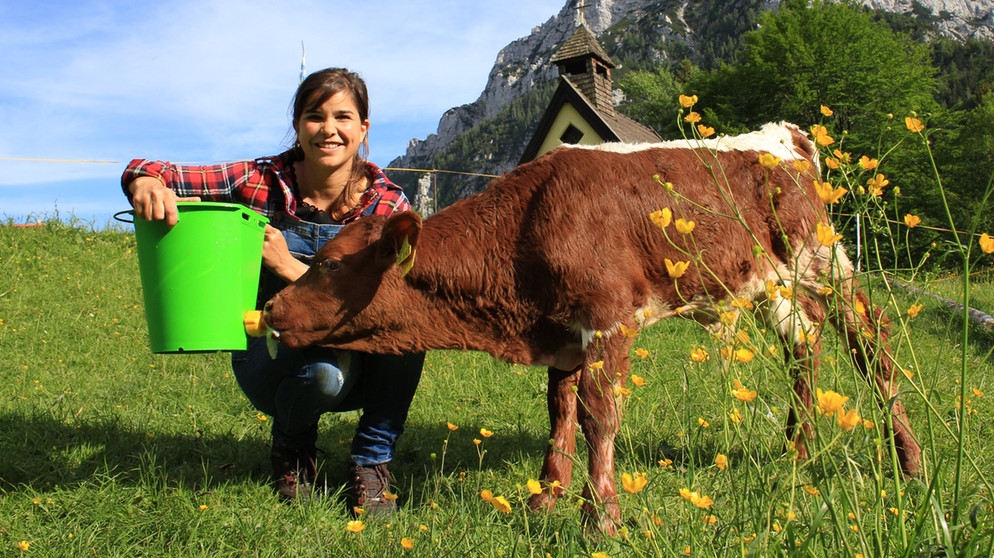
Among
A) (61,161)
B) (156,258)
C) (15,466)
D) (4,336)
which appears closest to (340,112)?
(156,258)

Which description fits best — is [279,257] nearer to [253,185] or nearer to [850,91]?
[253,185]

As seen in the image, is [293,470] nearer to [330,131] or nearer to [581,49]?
[330,131]

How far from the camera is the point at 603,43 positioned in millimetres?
144250

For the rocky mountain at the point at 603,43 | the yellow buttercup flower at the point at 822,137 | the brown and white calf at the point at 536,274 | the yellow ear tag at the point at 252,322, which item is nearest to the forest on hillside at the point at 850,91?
the brown and white calf at the point at 536,274

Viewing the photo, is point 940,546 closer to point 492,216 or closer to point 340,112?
point 492,216

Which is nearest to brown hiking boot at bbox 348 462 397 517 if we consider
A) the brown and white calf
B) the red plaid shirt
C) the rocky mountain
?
the brown and white calf

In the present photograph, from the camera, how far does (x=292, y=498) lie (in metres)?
3.42

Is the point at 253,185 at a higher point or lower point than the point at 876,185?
higher

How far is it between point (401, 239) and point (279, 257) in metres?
0.64

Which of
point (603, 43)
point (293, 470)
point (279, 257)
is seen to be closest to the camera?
point (279, 257)

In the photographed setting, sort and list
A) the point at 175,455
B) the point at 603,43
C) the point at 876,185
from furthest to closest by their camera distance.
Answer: the point at 603,43
the point at 175,455
the point at 876,185

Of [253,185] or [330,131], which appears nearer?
[330,131]

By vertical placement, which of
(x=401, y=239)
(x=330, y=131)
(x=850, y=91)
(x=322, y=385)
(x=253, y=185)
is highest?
(x=850, y=91)

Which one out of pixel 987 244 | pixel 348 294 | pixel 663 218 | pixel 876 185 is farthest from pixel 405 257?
pixel 987 244
